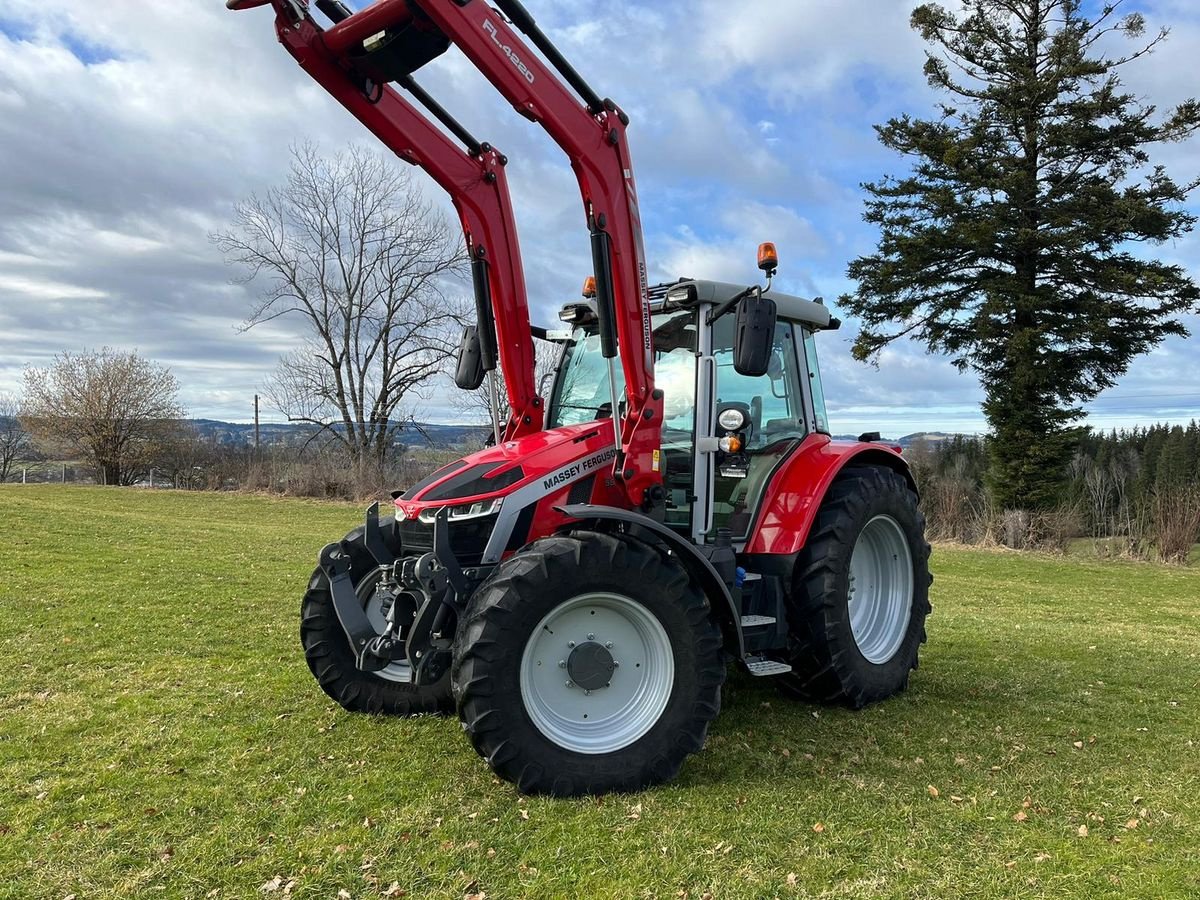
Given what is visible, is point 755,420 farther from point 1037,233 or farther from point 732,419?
point 1037,233

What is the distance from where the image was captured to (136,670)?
587 centimetres

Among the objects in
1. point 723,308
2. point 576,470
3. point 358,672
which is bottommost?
point 358,672

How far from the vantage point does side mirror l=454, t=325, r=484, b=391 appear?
16.9 feet

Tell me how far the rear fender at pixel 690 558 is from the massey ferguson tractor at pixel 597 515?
15 millimetres

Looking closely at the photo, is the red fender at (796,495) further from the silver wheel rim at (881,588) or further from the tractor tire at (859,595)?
the silver wheel rim at (881,588)

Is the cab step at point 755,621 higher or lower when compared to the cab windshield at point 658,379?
lower

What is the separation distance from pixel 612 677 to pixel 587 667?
16 centimetres

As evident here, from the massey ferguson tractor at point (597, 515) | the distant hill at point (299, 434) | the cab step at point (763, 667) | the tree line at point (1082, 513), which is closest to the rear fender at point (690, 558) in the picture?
the massey ferguson tractor at point (597, 515)

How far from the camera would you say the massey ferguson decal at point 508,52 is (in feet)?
12.7

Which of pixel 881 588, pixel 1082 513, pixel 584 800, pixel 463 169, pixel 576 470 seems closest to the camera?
pixel 584 800

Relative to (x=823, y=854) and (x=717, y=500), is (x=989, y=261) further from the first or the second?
(x=823, y=854)

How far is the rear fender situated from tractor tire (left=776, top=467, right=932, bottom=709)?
756mm

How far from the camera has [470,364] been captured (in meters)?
5.20

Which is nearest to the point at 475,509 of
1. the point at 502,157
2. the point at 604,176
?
the point at 604,176
